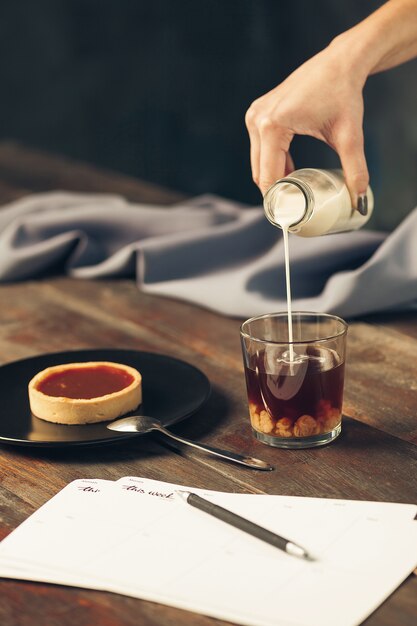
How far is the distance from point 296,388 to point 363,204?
1.18ft

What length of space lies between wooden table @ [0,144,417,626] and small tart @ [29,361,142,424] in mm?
51

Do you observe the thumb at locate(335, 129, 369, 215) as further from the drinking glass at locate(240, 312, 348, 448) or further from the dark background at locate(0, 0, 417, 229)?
the dark background at locate(0, 0, 417, 229)

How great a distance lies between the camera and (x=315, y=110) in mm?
1358

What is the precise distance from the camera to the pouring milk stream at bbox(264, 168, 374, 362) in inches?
48.1

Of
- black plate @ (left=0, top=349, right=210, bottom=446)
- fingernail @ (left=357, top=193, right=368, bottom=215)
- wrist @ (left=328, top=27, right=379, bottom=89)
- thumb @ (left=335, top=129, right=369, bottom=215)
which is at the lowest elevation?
black plate @ (left=0, top=349, right=210, bottom=446)

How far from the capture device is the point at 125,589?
32.4 inches

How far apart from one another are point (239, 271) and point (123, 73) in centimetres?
308

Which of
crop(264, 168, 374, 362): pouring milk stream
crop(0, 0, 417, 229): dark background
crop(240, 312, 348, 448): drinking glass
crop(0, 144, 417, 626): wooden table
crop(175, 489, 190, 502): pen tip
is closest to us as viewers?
crop(0, 144, 417, 626): wooden table

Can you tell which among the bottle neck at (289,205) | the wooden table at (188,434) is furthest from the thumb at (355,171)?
the wooden table at (188,434)

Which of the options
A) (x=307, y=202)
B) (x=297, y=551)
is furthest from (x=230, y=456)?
(x=307, y=202)

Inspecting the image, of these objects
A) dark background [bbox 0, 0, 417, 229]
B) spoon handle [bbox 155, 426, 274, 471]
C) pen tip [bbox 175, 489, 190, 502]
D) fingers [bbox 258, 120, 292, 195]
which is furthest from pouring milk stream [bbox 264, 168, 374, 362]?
dark background [bbox 0, 0, 417, 229]

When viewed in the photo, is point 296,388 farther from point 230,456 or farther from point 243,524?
point 243,524

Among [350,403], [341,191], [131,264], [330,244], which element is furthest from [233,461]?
[131,264]

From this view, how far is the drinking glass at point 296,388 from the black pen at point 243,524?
0.18 metres
